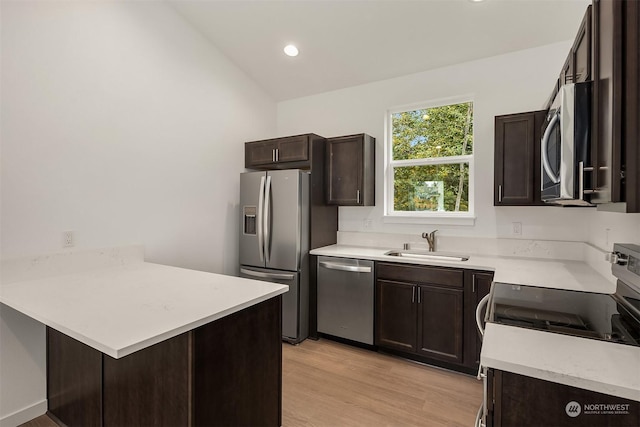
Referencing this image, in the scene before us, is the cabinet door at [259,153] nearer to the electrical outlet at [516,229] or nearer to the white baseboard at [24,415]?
the electrical outlet at [516,229]

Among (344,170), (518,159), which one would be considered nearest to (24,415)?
(344,170)

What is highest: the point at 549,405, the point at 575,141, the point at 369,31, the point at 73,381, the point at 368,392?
the point at 369,31

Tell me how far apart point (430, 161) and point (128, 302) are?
9.71 feet

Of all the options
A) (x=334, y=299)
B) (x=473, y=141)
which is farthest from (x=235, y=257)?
(x=473, y=141)

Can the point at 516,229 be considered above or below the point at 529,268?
above

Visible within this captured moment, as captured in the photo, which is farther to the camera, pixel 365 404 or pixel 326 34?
pixel 326 34

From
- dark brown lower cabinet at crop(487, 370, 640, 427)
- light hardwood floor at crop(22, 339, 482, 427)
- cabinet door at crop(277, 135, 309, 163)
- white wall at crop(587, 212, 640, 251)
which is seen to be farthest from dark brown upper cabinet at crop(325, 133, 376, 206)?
dark brown lower cabinet at crop(487, 370, 640, 427)

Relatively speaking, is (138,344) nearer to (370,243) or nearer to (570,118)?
(570,118)

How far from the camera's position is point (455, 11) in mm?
2557

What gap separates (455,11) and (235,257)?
318 cm

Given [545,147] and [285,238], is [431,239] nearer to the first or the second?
[285,238]

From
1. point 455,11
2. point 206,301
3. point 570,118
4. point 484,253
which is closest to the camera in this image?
point 570,118

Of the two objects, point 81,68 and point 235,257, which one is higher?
point 81,68

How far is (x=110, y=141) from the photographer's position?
2518mm
